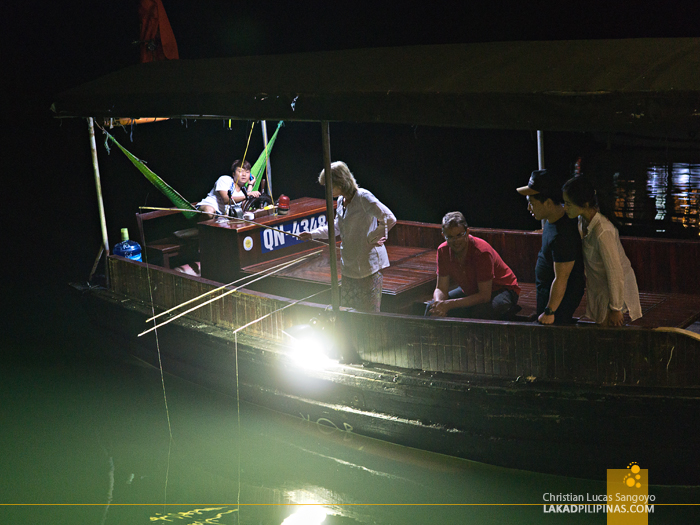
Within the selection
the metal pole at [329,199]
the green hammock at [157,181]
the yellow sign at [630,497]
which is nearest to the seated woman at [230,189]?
the green hammock at [157,181]

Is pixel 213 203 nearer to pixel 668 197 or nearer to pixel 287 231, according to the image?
pixel 287 231

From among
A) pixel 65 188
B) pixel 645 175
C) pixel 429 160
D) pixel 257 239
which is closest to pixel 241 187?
pixel 257 239

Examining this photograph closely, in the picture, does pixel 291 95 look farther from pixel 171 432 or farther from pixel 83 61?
pixel 83 61

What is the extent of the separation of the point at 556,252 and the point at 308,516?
1934 mm

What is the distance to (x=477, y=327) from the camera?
3.67 meters

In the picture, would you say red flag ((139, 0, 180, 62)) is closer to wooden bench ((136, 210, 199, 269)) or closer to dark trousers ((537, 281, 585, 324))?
wooden bench ((136, 210, 199, 269))

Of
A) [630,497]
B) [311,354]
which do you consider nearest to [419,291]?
[311,354]

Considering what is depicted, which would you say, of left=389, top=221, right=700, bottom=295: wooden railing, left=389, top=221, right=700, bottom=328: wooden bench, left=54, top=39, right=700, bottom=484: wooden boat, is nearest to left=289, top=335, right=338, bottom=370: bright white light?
left=54, top=39, right=700, bottom=484: wooden boat

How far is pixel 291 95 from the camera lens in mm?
3779

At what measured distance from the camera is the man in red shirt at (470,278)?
423 centimetres

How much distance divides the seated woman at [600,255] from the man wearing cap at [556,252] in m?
0.05

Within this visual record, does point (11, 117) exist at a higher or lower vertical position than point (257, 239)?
higher

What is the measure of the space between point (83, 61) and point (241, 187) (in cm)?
395

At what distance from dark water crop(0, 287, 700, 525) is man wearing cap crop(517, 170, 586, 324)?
3.12ft
